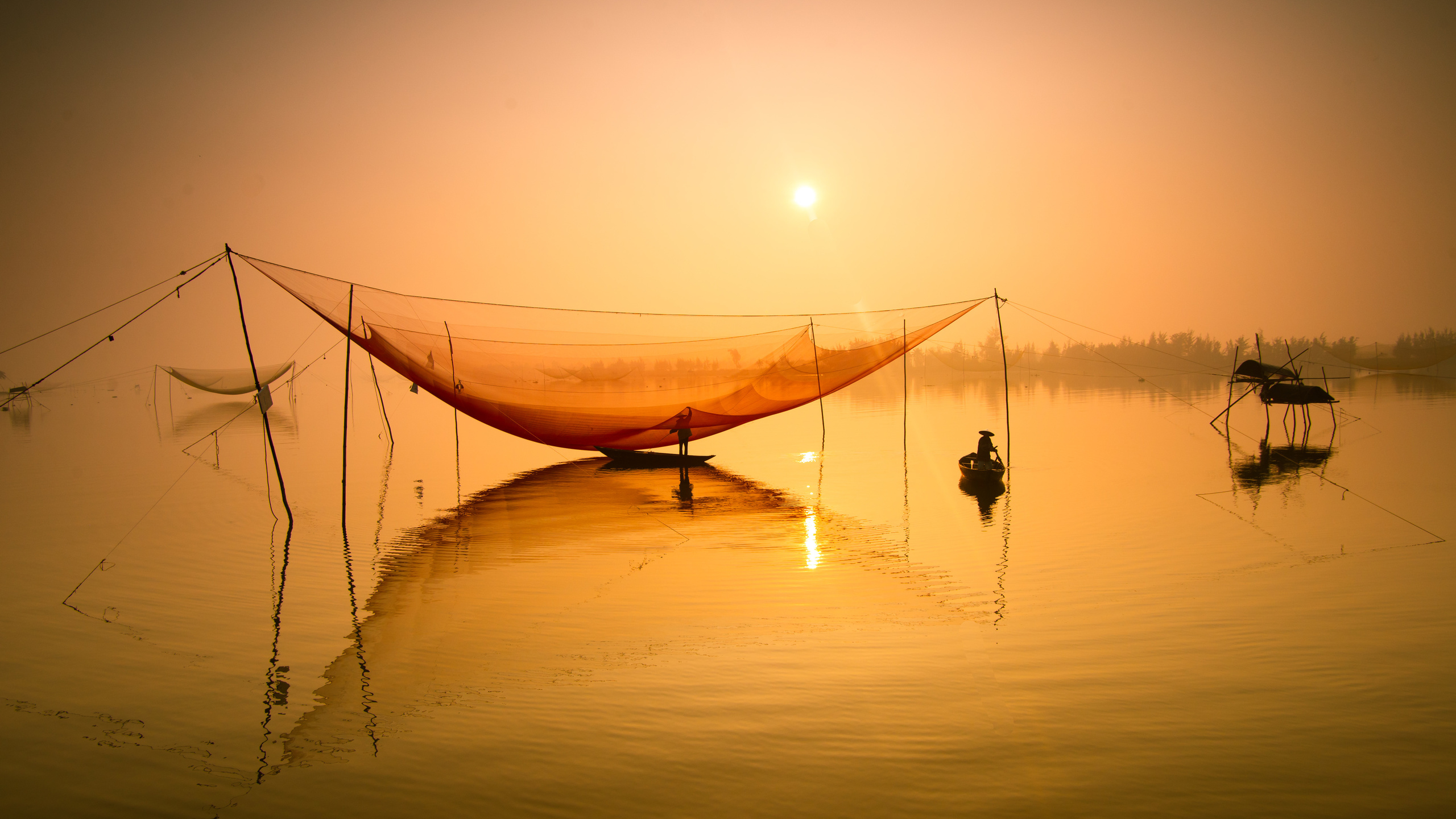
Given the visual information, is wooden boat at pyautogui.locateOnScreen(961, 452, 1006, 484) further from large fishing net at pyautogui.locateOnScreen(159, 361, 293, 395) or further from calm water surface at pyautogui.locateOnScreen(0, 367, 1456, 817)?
large fishing net at pyautogui.locateOnScreen(159, 361, 293, 395)

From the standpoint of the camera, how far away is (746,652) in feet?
16.3

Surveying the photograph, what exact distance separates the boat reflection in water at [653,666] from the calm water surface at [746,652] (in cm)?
3

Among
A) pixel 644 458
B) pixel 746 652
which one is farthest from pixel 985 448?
pixel 746 652

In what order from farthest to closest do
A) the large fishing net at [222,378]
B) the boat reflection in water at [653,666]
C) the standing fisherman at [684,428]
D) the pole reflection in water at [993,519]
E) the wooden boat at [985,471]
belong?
1. the large fishing net at [222,378]
2. the standing fisherman at [684,428]
3. the wooden boat at [985,471]
4. the pole reflection in water at [993,519]
5. the boat reflection in water at [653,666]

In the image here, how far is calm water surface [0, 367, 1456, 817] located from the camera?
336 centimetres

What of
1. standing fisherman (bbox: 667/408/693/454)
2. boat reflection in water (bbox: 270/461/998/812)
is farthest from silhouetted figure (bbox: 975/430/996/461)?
standing fisherman (bbox: 667/408/693/454)

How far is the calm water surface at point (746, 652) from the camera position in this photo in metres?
3.36

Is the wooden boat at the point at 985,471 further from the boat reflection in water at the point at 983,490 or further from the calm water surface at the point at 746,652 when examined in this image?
the calm water surface at the point at 746,652

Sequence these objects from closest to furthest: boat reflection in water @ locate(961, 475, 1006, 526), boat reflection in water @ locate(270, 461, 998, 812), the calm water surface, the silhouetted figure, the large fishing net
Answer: the calm water surface < boat reflection in water @ locate(270, 461, 998, 812) < boat reflection in water @ locate(961, 475, 1006, 526) < the silhouetted figure < the large fishing net

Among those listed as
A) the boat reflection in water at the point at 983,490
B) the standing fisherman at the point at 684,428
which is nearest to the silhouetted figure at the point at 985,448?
the boat reflection in water at the point at 983,490

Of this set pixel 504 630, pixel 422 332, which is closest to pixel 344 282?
pixel 422 332

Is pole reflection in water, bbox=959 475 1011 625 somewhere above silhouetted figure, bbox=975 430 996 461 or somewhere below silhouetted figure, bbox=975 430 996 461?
below

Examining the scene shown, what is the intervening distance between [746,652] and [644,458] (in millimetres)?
10452

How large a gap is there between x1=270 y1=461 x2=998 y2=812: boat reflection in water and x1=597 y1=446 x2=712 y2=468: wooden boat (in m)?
6.08
